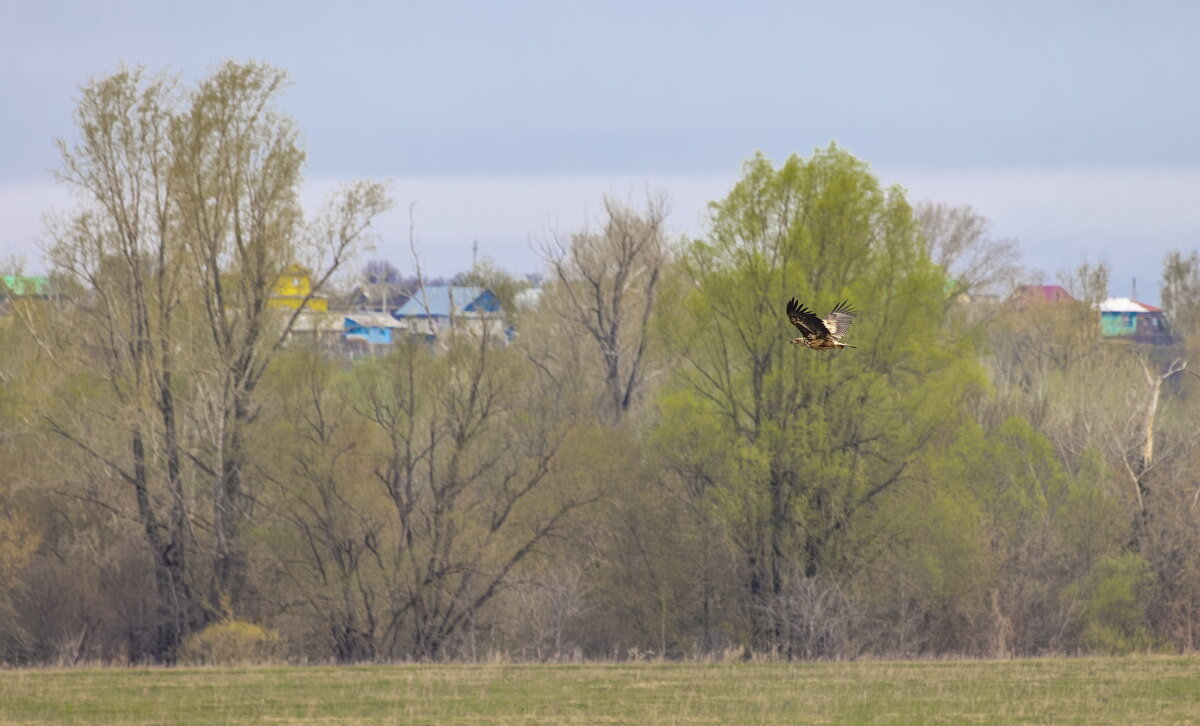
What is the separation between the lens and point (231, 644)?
1163 inches

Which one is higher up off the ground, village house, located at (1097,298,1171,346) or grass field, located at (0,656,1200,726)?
village house, located at (1097,298,1171,346)

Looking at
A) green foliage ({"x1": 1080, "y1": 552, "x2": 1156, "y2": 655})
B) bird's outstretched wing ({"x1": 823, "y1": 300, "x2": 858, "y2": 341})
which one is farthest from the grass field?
bird's outstretched wing ({"x1": 823, "y1": 300, "x2": 858, "y2": 341})

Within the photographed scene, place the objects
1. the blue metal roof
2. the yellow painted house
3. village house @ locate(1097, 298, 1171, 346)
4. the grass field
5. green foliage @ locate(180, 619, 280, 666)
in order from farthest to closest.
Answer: village house @ locate(1097, 298, 1171, 346)
the blue metal roof
the yellow painted house
green foliage @ locate(180, 619, 280, 666)
the grass field

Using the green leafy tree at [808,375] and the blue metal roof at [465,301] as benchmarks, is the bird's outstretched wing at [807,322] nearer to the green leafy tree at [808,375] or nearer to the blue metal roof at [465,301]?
the green leafy tree at [808,375]

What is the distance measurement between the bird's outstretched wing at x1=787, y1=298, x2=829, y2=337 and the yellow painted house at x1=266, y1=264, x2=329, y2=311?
86.9ft

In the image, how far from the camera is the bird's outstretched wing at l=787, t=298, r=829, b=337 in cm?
806

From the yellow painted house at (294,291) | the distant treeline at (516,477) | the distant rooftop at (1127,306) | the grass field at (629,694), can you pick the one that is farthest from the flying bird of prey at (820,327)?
the distant rooftop at (1127,306)

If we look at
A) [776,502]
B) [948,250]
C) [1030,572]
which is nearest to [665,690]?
[776,502]

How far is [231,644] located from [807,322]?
23.7m

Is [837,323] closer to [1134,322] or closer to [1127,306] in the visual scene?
[1134,322]

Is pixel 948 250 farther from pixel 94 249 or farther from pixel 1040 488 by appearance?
pixel 94 249

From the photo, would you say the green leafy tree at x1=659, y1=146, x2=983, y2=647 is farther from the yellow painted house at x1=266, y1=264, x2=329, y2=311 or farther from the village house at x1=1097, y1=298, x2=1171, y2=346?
the village house at x1=1097, y1=298, x2=1171, y2=346

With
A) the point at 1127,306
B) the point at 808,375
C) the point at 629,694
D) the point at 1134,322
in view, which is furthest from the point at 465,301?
the point at 1127,306

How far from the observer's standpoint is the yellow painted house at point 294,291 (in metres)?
34.1
